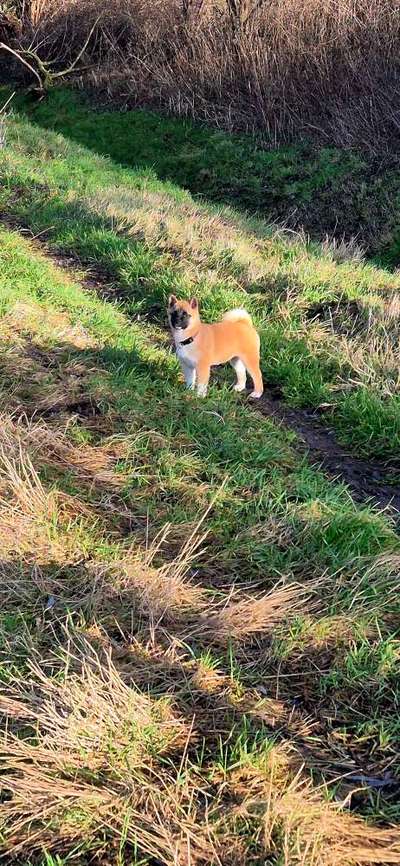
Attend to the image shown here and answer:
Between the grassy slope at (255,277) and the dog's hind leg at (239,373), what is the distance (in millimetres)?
397

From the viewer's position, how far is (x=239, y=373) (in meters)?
5.25

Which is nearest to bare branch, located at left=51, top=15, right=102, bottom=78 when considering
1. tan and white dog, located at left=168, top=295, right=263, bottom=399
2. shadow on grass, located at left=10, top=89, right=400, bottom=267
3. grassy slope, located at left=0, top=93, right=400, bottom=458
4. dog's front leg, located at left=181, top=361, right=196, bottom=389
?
shadow on grass, located at left=10, top=89, right=400, bottom=267

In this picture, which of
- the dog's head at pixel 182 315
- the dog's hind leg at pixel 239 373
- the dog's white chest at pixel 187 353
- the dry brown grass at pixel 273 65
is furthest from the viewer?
the dry brown grass at pixel 273 65

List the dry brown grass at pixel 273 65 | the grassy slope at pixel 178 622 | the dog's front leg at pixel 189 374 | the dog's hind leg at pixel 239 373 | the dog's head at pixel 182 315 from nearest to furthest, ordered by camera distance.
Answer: the grassy slope at pixel 178 622 → the dog's head at pixel 182 315 → the dog's front leg at pixel 189 374 → the dog's hind leg at pixel 239 373 → the dry brown grass at pixel 273 65

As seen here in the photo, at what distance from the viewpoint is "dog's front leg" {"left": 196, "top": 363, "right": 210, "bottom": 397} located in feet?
15.5

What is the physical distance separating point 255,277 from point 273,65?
11.2 metres

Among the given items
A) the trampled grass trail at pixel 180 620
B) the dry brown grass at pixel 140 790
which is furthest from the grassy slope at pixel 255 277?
the dry brown grass at pixel 140 790

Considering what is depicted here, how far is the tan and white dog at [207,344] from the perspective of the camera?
178 inches

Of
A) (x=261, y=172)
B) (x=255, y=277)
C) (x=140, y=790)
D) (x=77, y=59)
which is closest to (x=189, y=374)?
(x=255, y=277)

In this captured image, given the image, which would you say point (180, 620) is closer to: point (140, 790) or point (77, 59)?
point (140, 790)

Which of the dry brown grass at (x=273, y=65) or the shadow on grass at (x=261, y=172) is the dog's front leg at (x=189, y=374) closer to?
the shadow on grass at (x=261, y=172)

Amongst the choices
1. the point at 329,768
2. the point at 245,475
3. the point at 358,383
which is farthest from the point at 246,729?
the point at 358,383

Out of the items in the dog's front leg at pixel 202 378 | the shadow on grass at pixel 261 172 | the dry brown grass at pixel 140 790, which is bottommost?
the shadow on grass at pixel 261 172

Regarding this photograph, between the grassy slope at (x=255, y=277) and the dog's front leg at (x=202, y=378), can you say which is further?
the grassy slope at (x=255, y=277)
